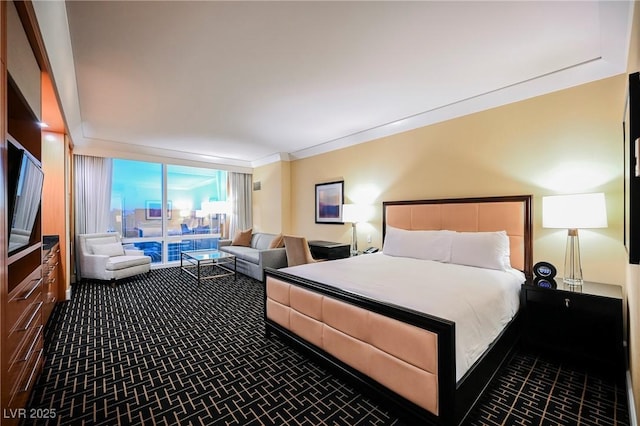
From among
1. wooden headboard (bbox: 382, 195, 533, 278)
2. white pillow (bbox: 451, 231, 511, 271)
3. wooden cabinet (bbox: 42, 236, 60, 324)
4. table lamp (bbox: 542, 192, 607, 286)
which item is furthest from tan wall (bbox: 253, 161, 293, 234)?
table lamp (bbox: 542, 192, 607, 286)

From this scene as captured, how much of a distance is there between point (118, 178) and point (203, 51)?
4.68 metres

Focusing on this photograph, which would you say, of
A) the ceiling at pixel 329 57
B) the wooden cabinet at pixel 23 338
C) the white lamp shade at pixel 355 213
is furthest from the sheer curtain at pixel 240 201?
the wooden cabinet at pixel 23 338

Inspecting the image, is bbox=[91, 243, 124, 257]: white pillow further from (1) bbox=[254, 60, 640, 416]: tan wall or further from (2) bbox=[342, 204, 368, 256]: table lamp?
(1) bbox=[254, 60, 640, 416]: tan wall

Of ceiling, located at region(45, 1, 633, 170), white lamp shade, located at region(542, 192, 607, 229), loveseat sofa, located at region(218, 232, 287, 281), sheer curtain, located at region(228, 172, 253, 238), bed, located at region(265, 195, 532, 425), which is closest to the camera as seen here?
bed, located at region(265, 195, 532, 425)

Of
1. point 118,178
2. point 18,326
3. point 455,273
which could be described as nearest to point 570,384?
point 455,273

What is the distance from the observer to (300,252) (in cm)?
436

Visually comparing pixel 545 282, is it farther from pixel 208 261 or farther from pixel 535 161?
pixel 208 261

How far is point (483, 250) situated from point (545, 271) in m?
Result: 0.54

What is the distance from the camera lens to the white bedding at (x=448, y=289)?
5.68ft

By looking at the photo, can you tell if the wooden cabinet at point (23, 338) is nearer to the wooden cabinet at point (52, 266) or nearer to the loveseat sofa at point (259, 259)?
the wooden cabinet at point (52, 266)

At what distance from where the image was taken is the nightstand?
2117mm

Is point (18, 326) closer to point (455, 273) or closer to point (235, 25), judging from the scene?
point (235, 25)

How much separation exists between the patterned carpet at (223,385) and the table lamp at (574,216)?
3.09 ft

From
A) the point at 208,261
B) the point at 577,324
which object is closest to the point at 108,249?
the point at 208,261
